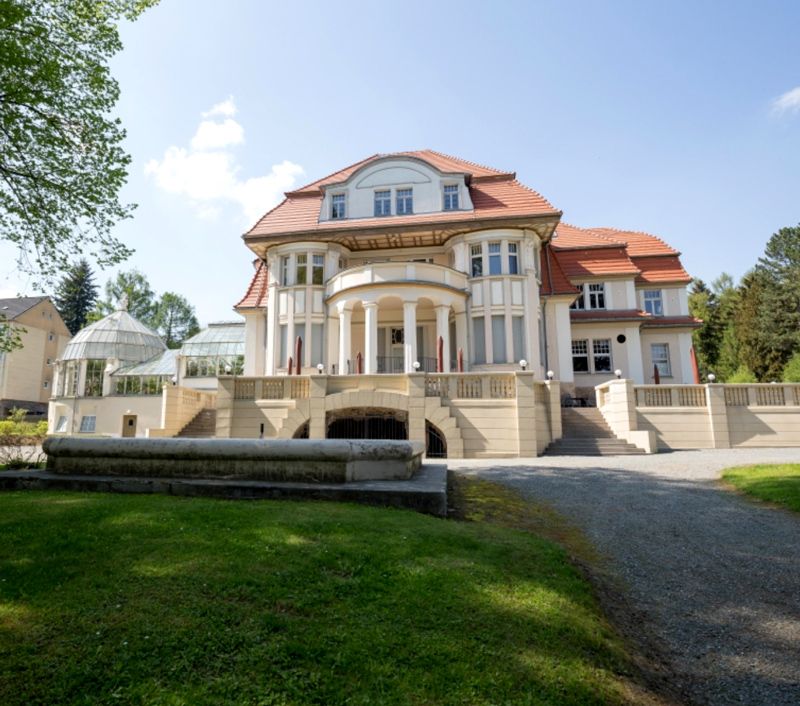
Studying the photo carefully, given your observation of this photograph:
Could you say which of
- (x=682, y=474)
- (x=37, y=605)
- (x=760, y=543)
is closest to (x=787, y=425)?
(x=682, y=474)

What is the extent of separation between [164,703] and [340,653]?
0.92m

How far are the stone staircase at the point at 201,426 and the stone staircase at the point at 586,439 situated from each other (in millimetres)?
14891

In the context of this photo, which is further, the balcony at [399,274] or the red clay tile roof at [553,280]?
the red clay tile roof at [553,280]

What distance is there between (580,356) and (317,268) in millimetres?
16008

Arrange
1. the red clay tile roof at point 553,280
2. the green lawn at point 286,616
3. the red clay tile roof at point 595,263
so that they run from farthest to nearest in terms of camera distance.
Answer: the red clay tile roof at point 595,263 → the red clay tile roof at point 553,280 → the green lawn at point 286,616

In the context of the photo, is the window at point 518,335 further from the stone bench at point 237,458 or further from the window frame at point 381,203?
the stone bench at point 237,458

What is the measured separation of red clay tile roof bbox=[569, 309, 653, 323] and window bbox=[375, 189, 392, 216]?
40.5ft

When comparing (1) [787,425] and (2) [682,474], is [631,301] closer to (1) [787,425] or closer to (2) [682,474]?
(1) [787,425]

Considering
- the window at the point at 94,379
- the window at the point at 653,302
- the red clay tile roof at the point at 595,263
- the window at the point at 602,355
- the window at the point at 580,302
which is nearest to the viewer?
the window at the point at 602,355

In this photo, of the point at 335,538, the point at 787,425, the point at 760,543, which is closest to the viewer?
the point at 335,538

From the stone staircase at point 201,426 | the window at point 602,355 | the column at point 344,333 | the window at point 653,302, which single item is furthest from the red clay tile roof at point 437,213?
the window at point 653,302

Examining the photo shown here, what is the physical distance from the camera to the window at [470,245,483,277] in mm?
24328

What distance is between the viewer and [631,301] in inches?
1135

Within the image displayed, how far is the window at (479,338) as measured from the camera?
23.8 m
